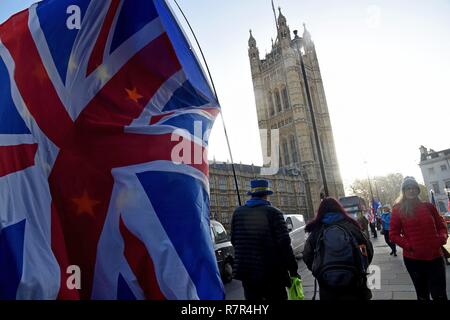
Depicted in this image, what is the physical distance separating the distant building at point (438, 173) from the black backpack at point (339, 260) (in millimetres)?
64371

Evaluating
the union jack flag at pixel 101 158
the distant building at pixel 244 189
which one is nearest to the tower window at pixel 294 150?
the distant building at pixel 244 189

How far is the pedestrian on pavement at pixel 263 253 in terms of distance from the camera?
3344 millimetres

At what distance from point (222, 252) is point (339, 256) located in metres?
7.61

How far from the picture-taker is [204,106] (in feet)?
10.0

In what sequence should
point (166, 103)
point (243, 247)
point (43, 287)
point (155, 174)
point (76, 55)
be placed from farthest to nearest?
point (243, 247) → point (166, 103) → point (76, 55) → point (155, 174) → point (43, 287)

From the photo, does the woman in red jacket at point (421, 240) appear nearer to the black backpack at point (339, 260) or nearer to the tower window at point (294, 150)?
the black backpack at point (339, 260)

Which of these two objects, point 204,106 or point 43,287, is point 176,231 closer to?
point 43,287

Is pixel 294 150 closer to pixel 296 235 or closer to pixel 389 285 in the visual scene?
pixel 296 235

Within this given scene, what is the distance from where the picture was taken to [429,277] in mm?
3512

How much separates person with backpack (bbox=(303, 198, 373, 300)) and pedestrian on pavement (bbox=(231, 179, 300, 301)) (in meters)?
0.34

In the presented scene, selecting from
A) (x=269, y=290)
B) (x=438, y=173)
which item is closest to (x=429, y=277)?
(x=269, y=290)

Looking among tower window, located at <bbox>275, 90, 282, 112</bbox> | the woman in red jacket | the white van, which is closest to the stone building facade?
tower window, located at <bbox>275, 90, 282, 112</bbox>

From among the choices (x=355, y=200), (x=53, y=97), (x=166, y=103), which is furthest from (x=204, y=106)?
(x=355, y=200)

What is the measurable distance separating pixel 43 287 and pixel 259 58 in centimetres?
7159
